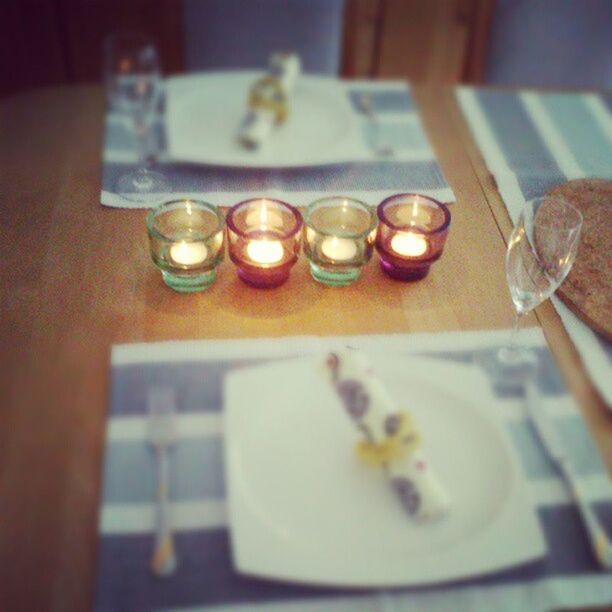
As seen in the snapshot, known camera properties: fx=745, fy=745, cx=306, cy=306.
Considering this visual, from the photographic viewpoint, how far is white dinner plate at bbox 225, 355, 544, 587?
657 mm

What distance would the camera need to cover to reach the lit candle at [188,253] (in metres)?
0.93

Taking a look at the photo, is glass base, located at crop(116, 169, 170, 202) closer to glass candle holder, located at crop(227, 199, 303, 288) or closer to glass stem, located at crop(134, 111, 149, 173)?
glass stem, located at crop(134, 111, 149, 173)

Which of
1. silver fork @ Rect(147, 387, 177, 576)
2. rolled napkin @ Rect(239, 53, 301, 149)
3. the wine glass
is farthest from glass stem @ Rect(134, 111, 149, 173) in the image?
silver fork @ Rect(147, 387, 177, 576)

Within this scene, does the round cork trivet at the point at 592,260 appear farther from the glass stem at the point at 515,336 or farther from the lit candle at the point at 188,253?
the lit candle at the point at 188,253

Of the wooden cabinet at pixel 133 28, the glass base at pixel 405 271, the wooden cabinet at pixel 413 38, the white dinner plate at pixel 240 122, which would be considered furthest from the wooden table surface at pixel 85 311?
the wooden cabinet at pixel 413 38

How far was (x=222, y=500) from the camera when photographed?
0.71 metres

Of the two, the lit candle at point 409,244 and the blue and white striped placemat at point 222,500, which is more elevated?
the lit candle at point 409,244

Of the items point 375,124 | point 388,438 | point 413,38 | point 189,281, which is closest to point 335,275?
point 189,281

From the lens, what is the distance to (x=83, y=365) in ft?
2.79

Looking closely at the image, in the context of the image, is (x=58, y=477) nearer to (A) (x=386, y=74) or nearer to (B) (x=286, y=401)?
(B) (x=286, y=401)

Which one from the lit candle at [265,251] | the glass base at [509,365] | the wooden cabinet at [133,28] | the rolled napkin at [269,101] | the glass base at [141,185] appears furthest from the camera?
the wooden cabinet at [133,28]

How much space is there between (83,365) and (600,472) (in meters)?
0.57

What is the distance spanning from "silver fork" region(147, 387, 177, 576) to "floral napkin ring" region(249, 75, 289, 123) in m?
0.63

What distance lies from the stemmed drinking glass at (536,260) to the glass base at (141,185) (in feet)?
1.74
